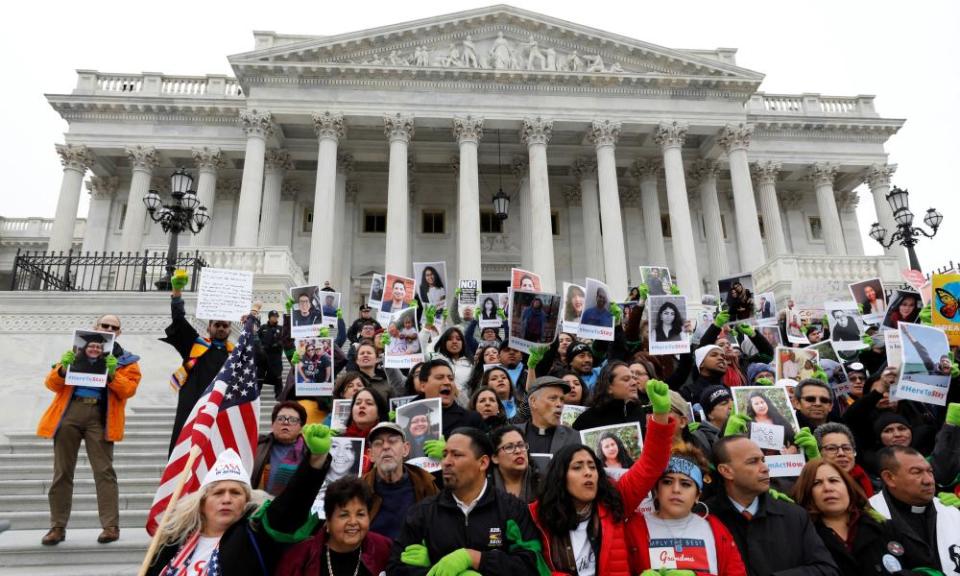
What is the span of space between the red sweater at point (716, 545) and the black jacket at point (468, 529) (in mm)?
629

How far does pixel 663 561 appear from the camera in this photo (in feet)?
12.2

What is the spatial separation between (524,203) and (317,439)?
2640 centimetres

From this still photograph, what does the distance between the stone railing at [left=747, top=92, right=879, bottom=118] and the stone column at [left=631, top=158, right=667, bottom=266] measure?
277 inches

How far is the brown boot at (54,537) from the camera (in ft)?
20.2

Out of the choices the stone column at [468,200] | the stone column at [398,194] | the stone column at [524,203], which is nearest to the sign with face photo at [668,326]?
the stone column at [468,200]

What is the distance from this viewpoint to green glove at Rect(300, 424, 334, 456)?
11.8ft

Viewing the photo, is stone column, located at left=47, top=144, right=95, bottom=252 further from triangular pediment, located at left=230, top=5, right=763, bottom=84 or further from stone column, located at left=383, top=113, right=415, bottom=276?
stone column, located at left=383, top=113, right=415, bottom=276

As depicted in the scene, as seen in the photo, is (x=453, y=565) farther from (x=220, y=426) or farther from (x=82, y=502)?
(x=82, y=502)

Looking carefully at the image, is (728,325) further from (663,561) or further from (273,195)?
(273,195)

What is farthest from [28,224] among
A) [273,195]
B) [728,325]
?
[728,325]

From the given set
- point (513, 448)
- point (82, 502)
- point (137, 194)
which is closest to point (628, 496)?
point (513, 448)

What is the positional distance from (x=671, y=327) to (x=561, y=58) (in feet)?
80.2

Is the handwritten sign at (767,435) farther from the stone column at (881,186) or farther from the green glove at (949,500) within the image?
the stone column at (881,186)

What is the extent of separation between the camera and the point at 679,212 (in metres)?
26.1
